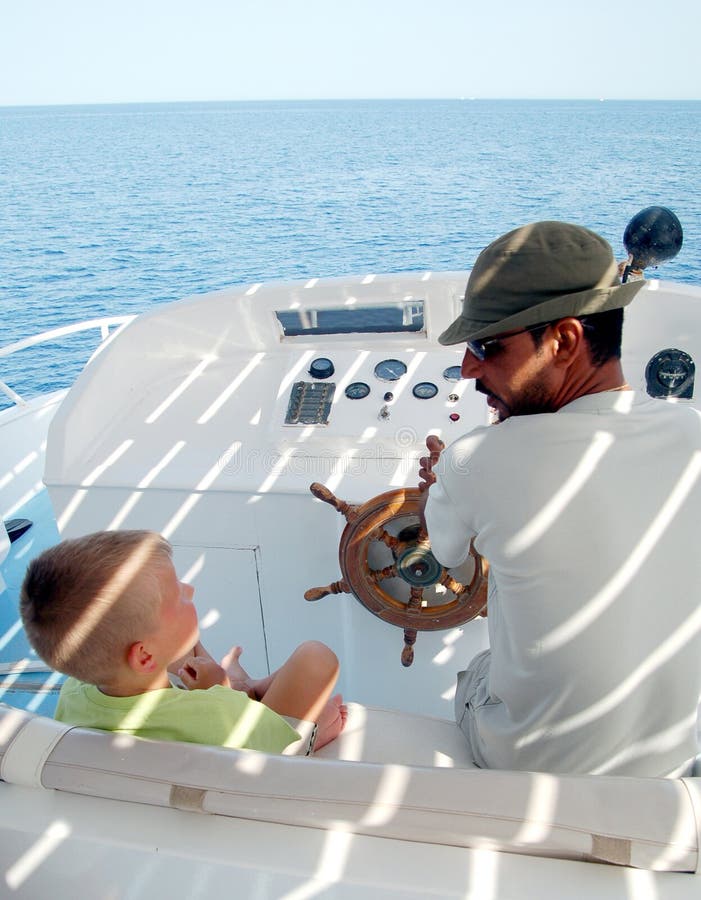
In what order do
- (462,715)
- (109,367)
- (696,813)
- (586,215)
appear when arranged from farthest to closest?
1. (586,215)
2. (109,367)
3. (462,715)
4. (696,813)

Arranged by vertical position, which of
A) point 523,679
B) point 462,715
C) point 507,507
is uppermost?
point 507,507

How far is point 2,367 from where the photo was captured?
9.41 m

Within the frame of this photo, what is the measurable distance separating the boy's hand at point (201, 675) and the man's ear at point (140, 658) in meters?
0.34

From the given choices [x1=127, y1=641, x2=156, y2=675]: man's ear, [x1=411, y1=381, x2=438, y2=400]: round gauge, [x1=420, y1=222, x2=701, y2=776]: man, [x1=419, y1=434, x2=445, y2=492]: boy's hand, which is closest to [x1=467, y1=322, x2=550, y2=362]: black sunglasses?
[x1=420, y1=222, x2=701, y2=776]: man

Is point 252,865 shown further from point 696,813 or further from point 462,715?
point 462,715

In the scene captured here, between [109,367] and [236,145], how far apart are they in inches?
1876

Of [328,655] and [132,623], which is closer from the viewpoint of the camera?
[132,623]

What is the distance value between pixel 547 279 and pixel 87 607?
729 millimetres

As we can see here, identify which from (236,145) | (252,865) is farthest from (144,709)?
(236,145)

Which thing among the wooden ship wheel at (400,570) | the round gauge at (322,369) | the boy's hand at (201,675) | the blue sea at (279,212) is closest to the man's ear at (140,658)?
the boy's hand at (201,675)

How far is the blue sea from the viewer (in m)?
12.5

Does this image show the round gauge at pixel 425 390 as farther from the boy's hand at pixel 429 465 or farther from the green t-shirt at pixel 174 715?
the green t-shirt at pixel 174 715

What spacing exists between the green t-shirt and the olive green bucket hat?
66 cm

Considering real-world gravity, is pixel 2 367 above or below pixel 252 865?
below
